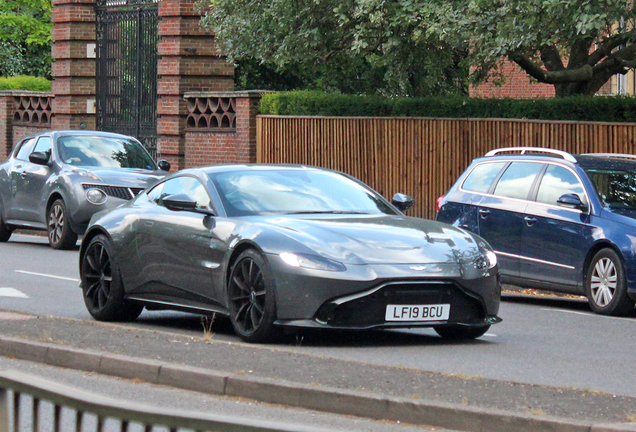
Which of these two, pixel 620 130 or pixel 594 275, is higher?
pixel 620 130

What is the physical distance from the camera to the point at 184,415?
2.51 meters

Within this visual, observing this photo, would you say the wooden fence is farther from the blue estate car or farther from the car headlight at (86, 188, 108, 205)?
the car headlight at (86, 188, 108, 205)

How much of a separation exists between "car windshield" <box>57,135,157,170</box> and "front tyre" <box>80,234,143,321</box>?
8.06 m

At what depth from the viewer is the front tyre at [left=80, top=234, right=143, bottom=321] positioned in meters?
9.99

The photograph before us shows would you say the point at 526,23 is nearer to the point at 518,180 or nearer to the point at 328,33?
the point at 518,180

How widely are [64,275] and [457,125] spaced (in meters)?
8.45

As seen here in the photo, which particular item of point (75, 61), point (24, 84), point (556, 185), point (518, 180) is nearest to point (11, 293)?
point (518, 180)

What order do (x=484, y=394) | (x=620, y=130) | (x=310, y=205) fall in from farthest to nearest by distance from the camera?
(x=620, y=130) → (x=310, y=205) → (x=484, y=394)

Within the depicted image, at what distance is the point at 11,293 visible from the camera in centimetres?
1223

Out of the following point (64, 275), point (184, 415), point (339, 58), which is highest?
point (339, 58)

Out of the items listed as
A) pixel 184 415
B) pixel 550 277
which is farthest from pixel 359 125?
pixel 184 415

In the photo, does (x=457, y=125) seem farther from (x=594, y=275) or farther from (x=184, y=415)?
(x=184, y=415)

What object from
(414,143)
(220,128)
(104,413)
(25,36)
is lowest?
(104,413)

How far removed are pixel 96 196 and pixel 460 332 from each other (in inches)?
364
